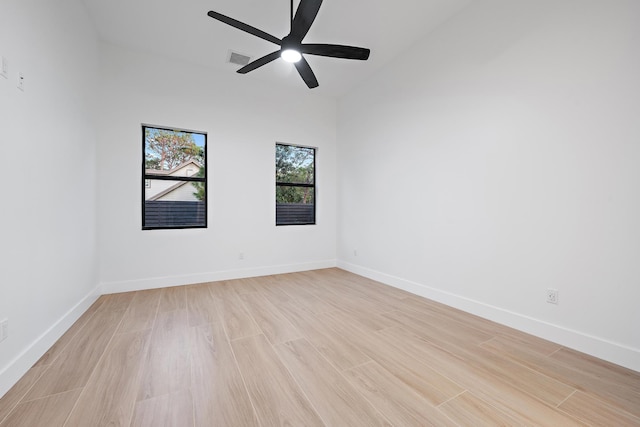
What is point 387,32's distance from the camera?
10.0 feet

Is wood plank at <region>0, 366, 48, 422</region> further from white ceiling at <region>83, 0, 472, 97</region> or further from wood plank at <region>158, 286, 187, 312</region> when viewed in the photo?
white ceiling at <region>83, 0, 472, 97</region>

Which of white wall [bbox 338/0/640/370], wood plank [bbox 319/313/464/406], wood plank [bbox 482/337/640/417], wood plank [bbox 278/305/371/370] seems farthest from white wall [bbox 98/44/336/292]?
wood plank [bbox 482/337/640/417]

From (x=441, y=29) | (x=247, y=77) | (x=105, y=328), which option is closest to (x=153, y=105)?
(x=247, y=77)

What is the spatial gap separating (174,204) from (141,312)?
5.01 feet

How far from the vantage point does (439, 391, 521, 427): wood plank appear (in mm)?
1269

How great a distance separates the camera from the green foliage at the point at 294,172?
4441mm

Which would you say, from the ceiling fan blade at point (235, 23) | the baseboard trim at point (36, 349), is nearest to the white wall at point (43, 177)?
the baseboard trim at point (36, 349)

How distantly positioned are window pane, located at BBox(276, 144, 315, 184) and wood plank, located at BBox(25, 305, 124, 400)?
9.38ft

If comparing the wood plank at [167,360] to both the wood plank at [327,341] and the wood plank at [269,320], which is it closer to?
the wood plank at [269,320]

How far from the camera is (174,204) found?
367 centimetres

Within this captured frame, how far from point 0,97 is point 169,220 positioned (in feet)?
7.60

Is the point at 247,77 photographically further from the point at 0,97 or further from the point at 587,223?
the point at 587,223

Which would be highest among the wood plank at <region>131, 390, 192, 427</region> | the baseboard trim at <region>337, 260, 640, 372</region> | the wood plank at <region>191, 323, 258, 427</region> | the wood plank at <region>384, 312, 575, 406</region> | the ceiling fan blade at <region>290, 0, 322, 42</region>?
the ceiling fan blade at <region>290, 0, 322, 42</region>

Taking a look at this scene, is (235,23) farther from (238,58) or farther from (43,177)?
(43,177)
